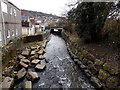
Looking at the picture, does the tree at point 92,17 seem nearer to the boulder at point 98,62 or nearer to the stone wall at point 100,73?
the stone wall at point 100,73

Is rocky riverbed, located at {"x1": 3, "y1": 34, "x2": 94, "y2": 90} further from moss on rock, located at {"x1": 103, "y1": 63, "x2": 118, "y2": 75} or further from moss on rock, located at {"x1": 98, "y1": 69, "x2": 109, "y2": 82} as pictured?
moss on rock, located at {"x1": 103, "y1": 63, "x2": 118, "y2": 75}

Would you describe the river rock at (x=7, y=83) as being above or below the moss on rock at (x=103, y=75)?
below

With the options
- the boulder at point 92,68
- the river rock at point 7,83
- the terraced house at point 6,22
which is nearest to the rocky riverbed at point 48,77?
the river rock at point 7,83

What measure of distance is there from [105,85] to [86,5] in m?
6.05

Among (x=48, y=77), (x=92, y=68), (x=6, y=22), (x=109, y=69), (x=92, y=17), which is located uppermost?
(x=92, y=17)

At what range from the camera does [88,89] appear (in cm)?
548

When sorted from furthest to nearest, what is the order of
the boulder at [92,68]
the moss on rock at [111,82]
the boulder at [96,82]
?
the boulder at [92,68] < the boulder at [96,82] < the moss on rock at [111,82]

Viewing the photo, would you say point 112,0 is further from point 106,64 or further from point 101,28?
point 106,64

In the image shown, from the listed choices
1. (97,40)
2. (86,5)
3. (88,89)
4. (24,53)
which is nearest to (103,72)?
(88,89)

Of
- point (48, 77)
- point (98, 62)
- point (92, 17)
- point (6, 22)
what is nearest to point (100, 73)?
point (98, 62)

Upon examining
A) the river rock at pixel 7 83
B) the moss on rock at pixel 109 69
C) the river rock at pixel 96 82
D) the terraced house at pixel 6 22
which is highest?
the terraced house at pixel 6 22

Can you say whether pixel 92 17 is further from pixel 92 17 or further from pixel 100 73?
pixel 100 73

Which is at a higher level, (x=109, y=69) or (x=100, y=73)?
(x=109, y=69)

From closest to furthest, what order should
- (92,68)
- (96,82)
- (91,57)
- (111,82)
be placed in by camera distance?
(111,82) → (96,82) → (92,68) → (91,57)
